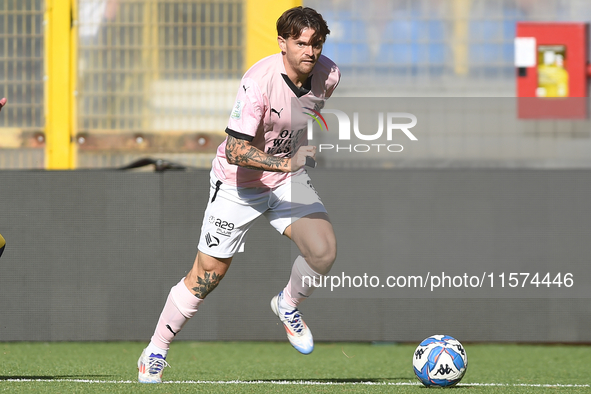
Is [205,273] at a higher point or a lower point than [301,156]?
lower

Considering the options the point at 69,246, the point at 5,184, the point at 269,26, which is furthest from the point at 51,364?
the point at 269,26

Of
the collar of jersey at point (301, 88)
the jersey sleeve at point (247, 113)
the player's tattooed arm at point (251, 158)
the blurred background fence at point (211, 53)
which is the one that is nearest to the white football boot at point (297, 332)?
the player's tattooed arm at point (251, 158)

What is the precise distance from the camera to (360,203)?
7172 mm

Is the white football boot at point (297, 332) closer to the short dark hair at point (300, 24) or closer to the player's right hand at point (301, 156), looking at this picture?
the player's right hand at point (301, 156)

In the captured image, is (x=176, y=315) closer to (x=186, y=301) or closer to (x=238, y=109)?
(x=186, y=301)

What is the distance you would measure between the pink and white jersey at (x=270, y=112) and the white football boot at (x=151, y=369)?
3.57 feet

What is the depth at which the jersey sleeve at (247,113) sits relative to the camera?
465 centimetres

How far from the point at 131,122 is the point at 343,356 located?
2749 millimetres

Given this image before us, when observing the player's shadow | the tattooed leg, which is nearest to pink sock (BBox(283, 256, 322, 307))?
the tattooed leg

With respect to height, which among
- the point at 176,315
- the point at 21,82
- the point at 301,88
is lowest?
the point at 176,315

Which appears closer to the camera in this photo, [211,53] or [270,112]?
[270,112]

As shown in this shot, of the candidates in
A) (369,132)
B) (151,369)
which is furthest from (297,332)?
(369,132)

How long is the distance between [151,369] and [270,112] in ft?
5.26

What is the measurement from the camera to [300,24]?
4.62 m
